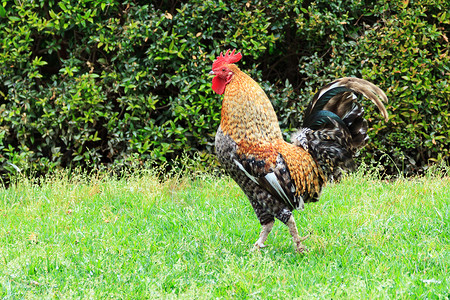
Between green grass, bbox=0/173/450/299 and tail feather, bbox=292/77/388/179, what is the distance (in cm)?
69

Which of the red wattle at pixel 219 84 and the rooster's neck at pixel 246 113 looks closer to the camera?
the rooster's neck at pixel 246 113

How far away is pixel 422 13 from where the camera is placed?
19.7 ft

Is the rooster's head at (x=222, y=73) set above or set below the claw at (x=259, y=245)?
above

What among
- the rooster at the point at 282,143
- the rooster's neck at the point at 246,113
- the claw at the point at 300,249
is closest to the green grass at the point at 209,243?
the claw at the point at 300,249

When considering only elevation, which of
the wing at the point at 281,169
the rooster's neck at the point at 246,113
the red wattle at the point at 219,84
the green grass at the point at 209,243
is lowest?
the green grass at the point at 209,243

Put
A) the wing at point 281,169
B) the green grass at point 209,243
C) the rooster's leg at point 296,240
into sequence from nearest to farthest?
the green grass at point 209,243 < the wing at point 281,169 < the rooster's leg at point 296,240

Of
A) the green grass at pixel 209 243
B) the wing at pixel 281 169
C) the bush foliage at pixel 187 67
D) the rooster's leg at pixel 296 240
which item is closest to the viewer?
the green grass at pixel 209 243

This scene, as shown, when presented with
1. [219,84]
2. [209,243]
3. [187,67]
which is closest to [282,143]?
[219,84]

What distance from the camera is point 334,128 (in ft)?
13.6

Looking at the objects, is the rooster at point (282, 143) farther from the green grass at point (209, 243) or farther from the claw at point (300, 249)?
the green grass at point (209, 243)

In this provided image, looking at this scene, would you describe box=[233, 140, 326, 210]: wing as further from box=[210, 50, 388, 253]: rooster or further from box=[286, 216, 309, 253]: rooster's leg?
box=[286, 216, 309, 253]: rooster's leg

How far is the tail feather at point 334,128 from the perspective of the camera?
163 inches

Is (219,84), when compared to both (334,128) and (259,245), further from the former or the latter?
(259,245)

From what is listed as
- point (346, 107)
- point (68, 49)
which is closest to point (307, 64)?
point (346, 107)
